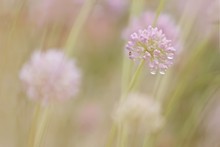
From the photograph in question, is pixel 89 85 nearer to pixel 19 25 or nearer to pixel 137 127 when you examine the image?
pixel 19 25

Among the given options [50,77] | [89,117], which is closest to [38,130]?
[50,77]

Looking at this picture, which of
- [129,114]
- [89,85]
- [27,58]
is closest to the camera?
[129,114]

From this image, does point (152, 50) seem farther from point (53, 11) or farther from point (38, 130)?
point (53, 11)

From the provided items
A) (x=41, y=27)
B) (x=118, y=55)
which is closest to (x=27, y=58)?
(x=41, y=27)

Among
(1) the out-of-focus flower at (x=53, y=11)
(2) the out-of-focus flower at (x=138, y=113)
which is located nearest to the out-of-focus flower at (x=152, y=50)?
(2) the out-of-focus flower at (x=138, y=113)

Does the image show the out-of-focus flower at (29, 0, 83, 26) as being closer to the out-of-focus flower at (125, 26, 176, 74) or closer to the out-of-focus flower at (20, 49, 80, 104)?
the out-of-focus flower at (20, 49, 80, 104)

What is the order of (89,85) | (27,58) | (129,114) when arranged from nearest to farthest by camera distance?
(129,114) → (27,58) → (89,85)

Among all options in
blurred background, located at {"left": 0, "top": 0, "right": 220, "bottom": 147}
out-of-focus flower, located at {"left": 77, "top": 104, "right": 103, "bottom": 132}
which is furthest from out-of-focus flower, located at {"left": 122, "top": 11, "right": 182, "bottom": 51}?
out-of-focus flower, located at {"left": 77, "top": 104, "right": 103, "bottom": 132}
